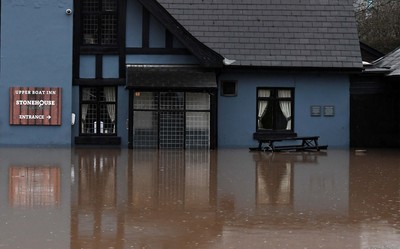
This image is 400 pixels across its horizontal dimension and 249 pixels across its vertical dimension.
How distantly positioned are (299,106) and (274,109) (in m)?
0.88

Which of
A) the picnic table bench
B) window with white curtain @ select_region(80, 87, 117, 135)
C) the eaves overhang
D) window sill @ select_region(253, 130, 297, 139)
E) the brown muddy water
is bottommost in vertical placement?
the brown muddy water

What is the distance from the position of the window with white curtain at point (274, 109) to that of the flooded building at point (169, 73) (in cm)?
4

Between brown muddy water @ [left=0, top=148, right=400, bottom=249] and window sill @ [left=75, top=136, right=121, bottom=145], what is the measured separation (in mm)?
6210

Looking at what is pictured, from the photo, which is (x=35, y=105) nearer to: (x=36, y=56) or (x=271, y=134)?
(x=36, y=56)

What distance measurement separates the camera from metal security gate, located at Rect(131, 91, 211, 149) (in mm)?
24781

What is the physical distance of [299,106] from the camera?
26.4 meters

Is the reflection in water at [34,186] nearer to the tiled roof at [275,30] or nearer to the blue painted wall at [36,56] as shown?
the blue painted wall at [36,56]

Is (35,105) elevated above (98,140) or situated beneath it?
elevated above

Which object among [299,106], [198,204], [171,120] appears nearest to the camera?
[198,204]

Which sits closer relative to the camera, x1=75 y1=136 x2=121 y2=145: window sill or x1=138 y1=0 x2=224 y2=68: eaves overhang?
x1=138 y1=0 x2=224 y2=68: eaves overhang

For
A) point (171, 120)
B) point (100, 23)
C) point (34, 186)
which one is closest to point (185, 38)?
point (171, 120)

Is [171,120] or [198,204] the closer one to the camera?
[198,204]

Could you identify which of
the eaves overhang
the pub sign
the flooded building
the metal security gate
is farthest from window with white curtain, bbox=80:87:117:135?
the eaves overhang

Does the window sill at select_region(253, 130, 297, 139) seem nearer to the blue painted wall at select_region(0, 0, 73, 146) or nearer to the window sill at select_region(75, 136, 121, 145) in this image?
the window sill at select_region(75, 136, 121, 145)
